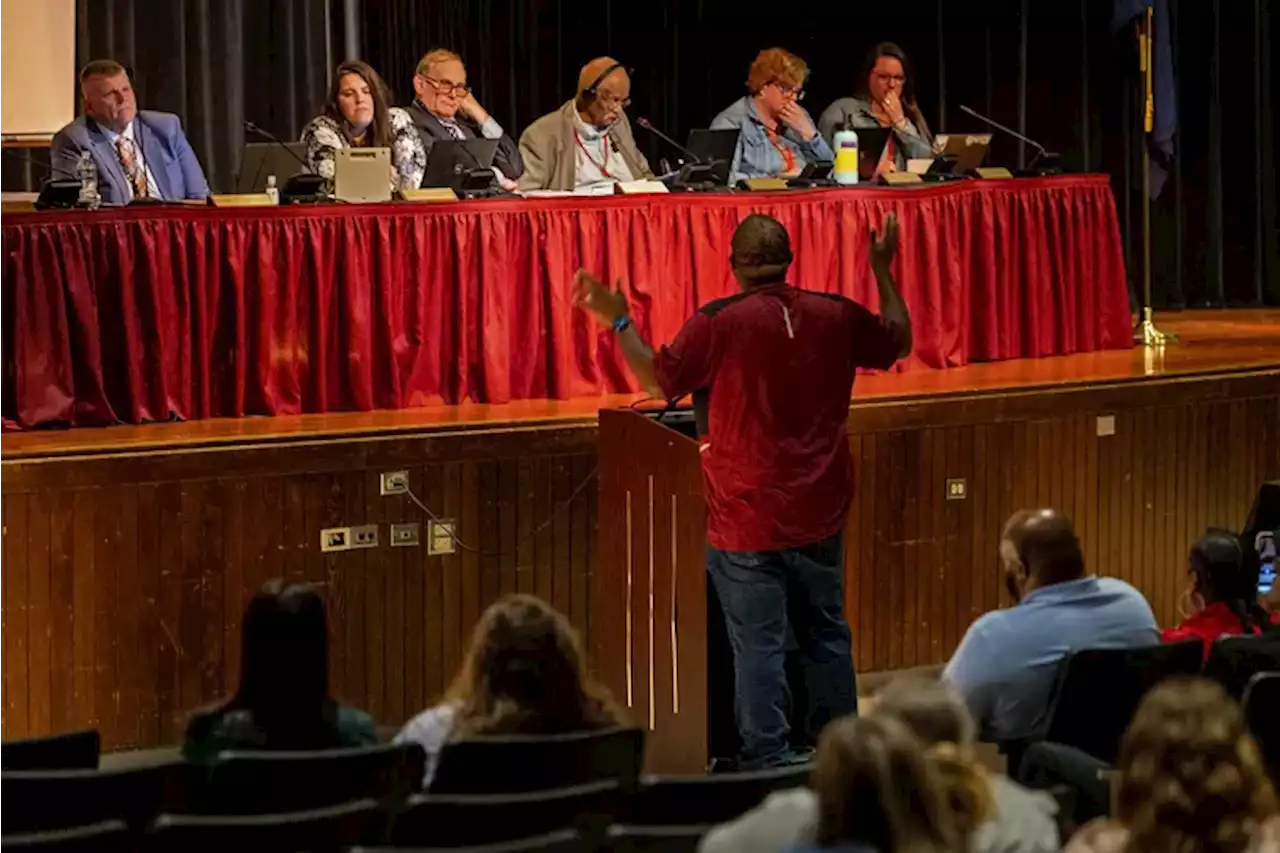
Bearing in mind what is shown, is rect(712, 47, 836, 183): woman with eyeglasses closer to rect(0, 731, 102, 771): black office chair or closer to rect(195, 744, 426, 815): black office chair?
rect(0, 731, 102, 771): black office chair

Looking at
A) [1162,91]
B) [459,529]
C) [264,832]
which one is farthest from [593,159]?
[264,832]

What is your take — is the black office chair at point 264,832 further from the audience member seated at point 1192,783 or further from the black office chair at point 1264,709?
the black office chair at point 1264,709

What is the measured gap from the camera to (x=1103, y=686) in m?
4.69

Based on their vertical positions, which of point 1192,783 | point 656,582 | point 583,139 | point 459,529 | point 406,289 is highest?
point 583,139

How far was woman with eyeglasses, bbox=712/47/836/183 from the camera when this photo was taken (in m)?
9.14

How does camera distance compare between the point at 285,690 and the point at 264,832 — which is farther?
the point at 285,690

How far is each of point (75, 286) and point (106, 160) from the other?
0.93 m

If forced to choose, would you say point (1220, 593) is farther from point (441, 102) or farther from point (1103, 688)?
point (441, 102)

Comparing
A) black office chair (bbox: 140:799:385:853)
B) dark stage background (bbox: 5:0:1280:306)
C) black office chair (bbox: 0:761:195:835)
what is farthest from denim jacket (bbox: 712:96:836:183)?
black office chair (bbox: 140:799:385:853)

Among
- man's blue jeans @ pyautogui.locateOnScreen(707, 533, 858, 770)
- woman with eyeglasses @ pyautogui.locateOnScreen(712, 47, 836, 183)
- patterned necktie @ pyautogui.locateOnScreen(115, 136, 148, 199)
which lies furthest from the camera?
woman with eyeglasses @ pyautogui.locateOnScreen(712, 47, 836, 183)

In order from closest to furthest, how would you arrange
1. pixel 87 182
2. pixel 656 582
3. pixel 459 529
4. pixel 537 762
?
pixel 537 762
pixel 656 582
pixel 459 529
pixel 87 182

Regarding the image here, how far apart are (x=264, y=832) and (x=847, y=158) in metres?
5.25

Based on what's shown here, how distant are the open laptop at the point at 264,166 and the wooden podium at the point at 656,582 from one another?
1.92 meters

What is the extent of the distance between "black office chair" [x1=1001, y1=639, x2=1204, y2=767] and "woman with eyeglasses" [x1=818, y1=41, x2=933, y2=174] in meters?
4.81
